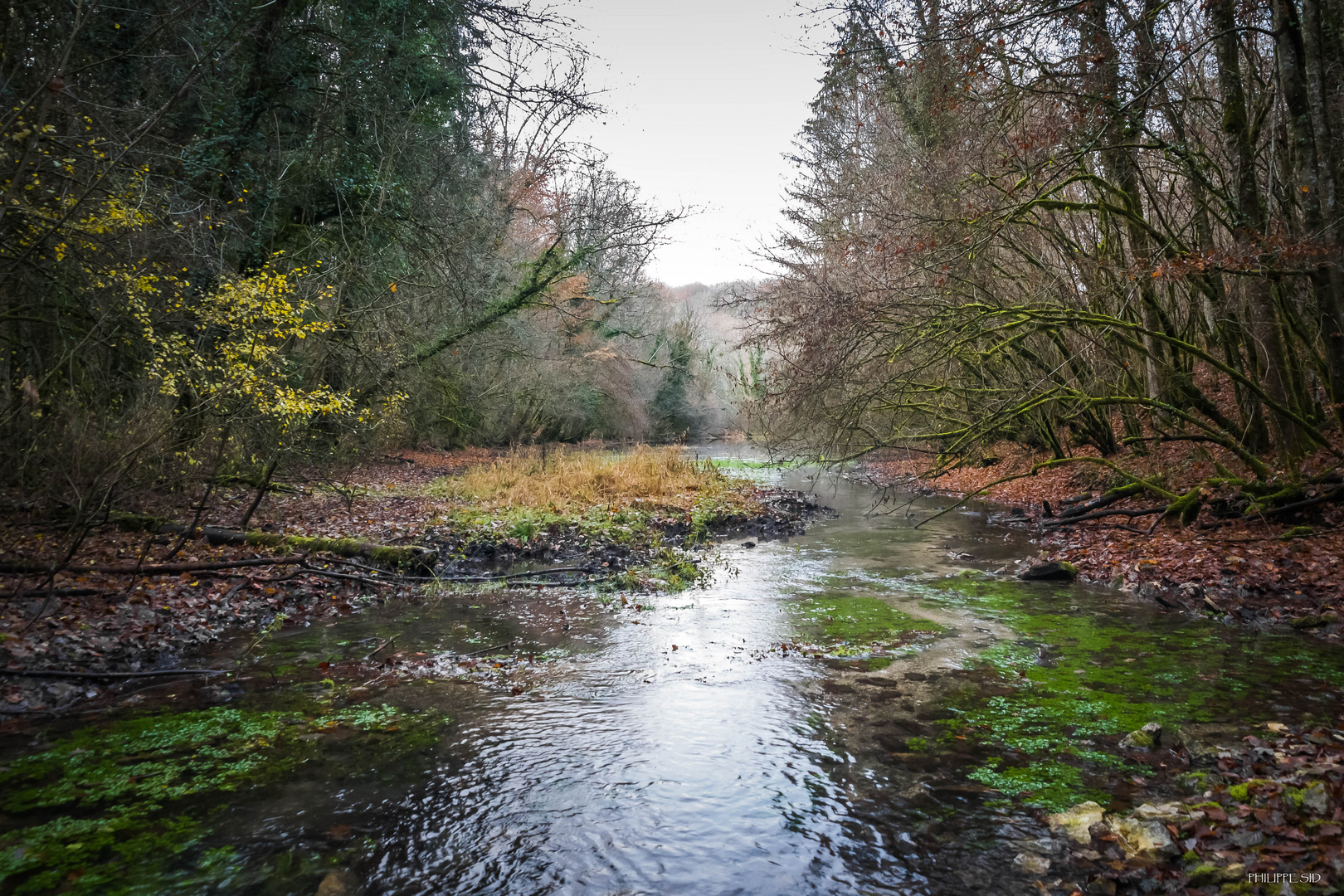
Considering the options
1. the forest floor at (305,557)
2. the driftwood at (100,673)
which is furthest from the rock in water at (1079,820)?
the driftwood at (100,673)

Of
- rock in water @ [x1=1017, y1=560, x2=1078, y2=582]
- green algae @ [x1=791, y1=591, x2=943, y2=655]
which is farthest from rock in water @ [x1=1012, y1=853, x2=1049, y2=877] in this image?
rock in water @ [x1=1017, y1=560, x2=1078, y2=582]

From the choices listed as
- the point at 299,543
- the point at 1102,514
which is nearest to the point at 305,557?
the point at 299,543

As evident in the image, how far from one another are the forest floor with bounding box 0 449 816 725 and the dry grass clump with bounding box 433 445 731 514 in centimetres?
8

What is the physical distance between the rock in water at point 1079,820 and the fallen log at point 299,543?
911cm

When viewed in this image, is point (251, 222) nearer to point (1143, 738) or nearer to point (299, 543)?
point (299, 543)

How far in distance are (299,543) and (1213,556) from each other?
1259 centimetres

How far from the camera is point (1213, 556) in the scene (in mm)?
9641

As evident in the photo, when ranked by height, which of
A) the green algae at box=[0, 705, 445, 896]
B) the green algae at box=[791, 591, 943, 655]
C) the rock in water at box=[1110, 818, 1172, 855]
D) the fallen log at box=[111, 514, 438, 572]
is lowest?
the green algae at box=[791, 591, 943, 655]

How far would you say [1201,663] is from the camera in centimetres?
675

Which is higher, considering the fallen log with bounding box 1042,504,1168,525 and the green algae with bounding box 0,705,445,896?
the green algae with bounding box 0,705,445,896

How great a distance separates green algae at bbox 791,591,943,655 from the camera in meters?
8.05

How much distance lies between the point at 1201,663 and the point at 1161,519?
572 cm

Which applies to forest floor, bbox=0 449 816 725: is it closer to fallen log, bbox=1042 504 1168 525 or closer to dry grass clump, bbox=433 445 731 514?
dry grass clump, bbox=433 445 731 514

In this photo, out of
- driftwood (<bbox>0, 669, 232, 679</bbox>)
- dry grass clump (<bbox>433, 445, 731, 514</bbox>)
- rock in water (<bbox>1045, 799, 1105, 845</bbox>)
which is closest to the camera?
rock in water (<bbox>1045, 799, 1105, 845</bbox>)
